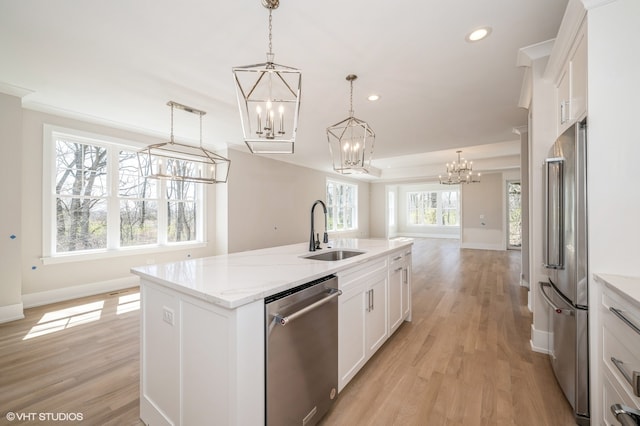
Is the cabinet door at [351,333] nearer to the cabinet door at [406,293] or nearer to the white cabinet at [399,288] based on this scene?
the white cabinet at [399,288]

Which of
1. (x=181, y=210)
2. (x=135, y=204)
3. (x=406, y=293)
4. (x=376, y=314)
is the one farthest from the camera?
(x=181, y=210)

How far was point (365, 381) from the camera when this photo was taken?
203 cm

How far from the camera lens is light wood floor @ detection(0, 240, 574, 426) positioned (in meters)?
1.71

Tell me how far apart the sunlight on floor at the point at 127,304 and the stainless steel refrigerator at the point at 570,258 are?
4488mm

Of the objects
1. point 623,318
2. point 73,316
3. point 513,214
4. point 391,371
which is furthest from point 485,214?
point 73,316

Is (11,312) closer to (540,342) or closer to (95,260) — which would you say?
(95,260)

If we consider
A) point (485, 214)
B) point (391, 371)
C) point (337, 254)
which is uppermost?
point (485, 214)

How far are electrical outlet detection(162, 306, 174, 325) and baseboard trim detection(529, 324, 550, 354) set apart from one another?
309 centimetres

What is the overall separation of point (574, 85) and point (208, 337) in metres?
2.82

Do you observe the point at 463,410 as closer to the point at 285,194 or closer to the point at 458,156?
the point at 285,194

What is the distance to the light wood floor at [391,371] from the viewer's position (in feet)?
5.61

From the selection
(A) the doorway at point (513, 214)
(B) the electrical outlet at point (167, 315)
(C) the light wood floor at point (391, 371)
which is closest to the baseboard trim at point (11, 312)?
(C) the light wood floor at point (391, 371)

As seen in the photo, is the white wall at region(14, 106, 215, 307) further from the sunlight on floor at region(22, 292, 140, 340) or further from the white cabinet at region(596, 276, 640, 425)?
the white cabinet at region(596, 276, 640, 425)

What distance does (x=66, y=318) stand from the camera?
125 inches
